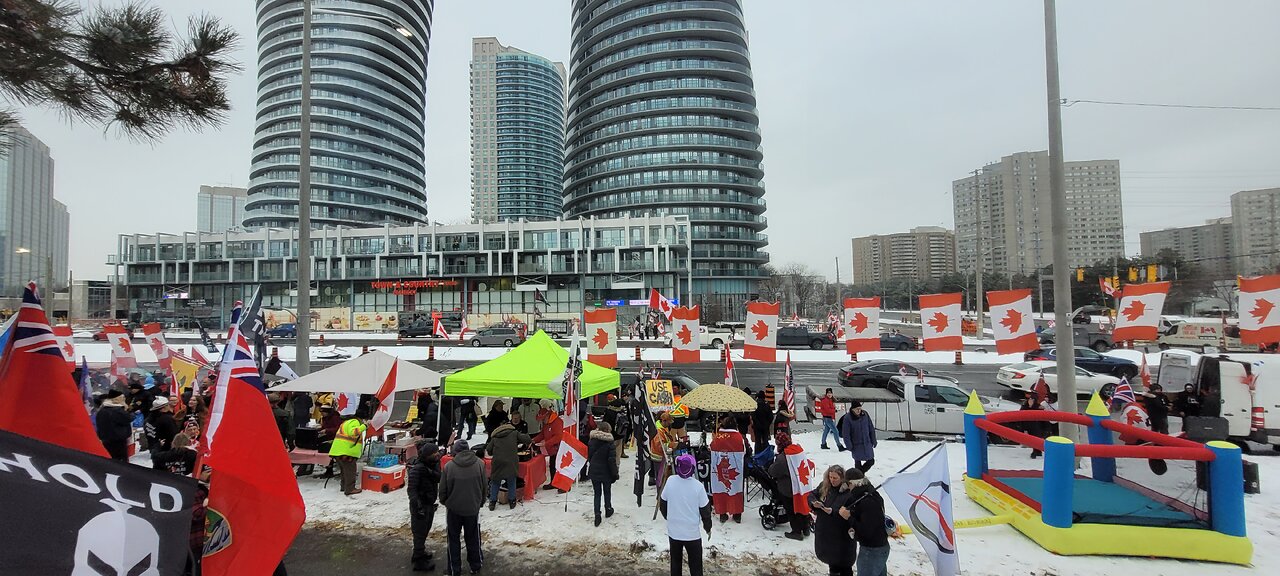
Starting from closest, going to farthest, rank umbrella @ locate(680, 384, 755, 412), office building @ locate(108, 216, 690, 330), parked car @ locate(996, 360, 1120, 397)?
umbrella @ locate(680, 384, 755, 412)
parked car @ locate(996, 360, 1120, 397)
office building @ locate(108, 216, 690, 330)

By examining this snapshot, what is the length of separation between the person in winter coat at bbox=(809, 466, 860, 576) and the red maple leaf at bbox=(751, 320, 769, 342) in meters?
9.03

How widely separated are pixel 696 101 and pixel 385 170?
5909cm

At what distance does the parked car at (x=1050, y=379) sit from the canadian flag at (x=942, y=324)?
7.78 meters

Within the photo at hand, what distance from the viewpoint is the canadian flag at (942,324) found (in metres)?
13.1

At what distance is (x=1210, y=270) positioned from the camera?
55.8 m

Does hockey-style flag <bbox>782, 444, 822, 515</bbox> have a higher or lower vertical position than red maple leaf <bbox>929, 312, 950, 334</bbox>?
lower

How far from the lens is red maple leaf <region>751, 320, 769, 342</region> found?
577 inches

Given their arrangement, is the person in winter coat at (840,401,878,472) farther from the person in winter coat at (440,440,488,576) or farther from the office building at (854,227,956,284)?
the office building at (854,227,956,284)

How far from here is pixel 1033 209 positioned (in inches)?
2269

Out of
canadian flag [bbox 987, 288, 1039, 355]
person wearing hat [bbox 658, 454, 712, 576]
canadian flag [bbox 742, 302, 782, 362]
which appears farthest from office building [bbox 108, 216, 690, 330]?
person wearing hat [bbox 658, 454, 712, 576]

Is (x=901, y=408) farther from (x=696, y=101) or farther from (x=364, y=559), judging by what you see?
(x=696, y=101)

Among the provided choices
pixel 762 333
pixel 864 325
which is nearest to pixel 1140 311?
pixel 864 325

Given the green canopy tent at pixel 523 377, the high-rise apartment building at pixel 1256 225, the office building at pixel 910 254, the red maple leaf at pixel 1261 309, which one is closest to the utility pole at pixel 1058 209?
the red maple leaf at pixel 1261 309

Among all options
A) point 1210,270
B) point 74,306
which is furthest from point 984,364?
point 74,306
